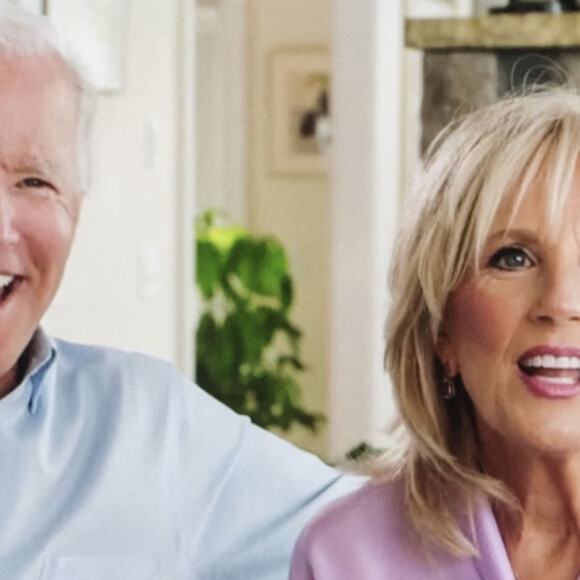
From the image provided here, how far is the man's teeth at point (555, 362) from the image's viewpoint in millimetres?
1044

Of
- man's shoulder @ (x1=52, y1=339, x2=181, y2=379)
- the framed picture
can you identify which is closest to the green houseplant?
the framed picture

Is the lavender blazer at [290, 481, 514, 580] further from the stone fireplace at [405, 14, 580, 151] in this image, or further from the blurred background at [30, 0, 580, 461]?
the stone fireplace at [405, 14, 580, 151]

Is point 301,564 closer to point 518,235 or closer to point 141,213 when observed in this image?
point 518,235

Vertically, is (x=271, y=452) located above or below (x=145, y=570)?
above

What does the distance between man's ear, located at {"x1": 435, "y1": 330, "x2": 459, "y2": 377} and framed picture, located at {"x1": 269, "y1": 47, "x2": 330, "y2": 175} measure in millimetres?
3440

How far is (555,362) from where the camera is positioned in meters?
1.05

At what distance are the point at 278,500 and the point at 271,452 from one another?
0.22ft

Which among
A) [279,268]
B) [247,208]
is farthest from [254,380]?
[247,208]

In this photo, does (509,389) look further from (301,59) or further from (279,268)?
(301,59)

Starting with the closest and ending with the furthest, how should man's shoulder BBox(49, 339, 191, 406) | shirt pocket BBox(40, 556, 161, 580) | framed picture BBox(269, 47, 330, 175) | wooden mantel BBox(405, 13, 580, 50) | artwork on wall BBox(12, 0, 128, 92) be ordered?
shirt pocket BBox(40, 556, 161, 580)
man's shoulder BBox(49, 339, 191, 406)
artwork on wall BBox(12, 0, 128, 92)
wooden mantel BBox(405, 13, 580, 50)
framed picture BBox(269, 47, 330, 175)

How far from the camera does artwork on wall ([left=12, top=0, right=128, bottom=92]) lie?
2.15 metres

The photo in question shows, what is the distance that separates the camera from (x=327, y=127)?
4.55 m

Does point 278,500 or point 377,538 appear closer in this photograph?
point 377,538

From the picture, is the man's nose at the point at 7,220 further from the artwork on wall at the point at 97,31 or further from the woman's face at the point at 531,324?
the artwork on wall at the point at 97,31
